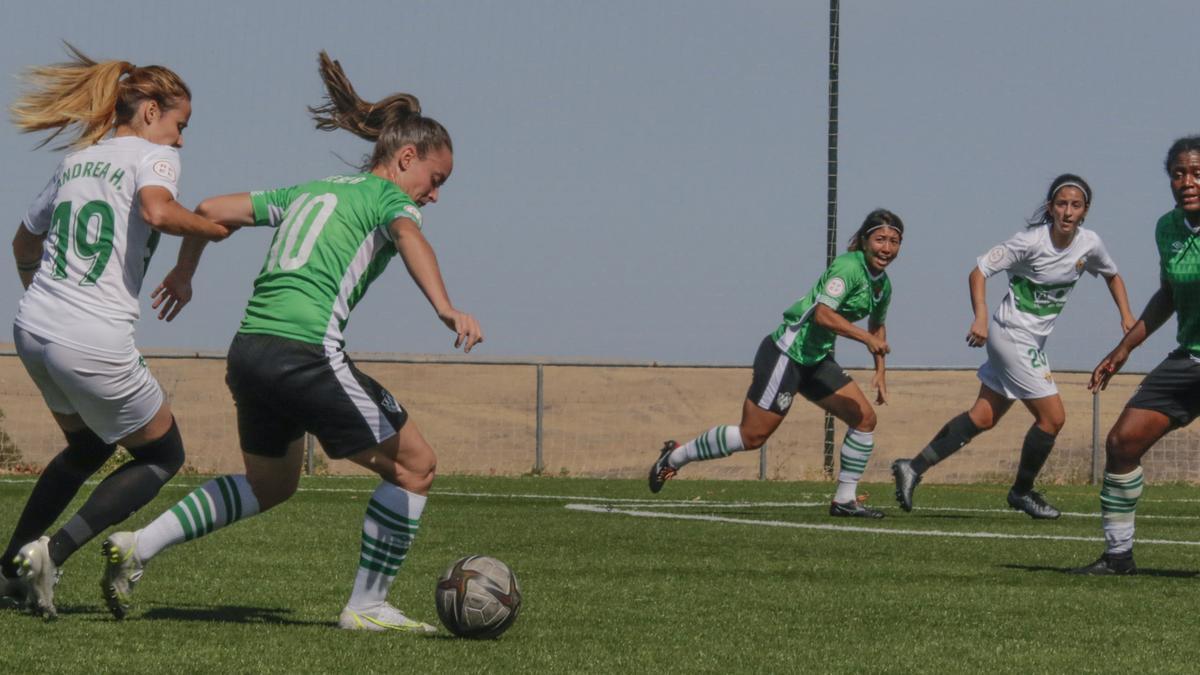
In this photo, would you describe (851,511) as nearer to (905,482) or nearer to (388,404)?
(905,482)

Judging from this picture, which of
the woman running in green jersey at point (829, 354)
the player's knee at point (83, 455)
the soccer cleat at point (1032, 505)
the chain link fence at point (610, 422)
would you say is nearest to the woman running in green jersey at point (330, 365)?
the player's knee at point (83, 455)

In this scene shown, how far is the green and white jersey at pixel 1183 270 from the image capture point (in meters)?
8.02

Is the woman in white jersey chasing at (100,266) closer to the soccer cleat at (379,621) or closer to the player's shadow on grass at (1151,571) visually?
the soccer cleat at (379,621)

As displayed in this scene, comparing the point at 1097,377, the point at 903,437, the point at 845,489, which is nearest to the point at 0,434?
the point at 845,489

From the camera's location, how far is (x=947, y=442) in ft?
41.7

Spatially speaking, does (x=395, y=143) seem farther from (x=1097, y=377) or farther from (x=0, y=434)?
(x=0, y=434)

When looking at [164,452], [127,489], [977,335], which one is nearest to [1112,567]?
[977,335]

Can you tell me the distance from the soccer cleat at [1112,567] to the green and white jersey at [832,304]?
393 centimetres

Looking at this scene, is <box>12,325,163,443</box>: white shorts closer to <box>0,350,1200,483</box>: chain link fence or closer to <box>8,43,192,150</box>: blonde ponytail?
<box>8,43,192,150</box>: blonde ponytail

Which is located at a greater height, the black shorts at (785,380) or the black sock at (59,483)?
the black shorts at (785,380)

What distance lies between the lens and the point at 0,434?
22.0 m

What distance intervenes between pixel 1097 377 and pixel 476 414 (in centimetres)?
3771

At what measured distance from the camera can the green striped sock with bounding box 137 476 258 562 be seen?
5.92 metres

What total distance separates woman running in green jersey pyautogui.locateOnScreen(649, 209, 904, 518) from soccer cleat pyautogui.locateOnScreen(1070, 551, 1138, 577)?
3.62 metres
